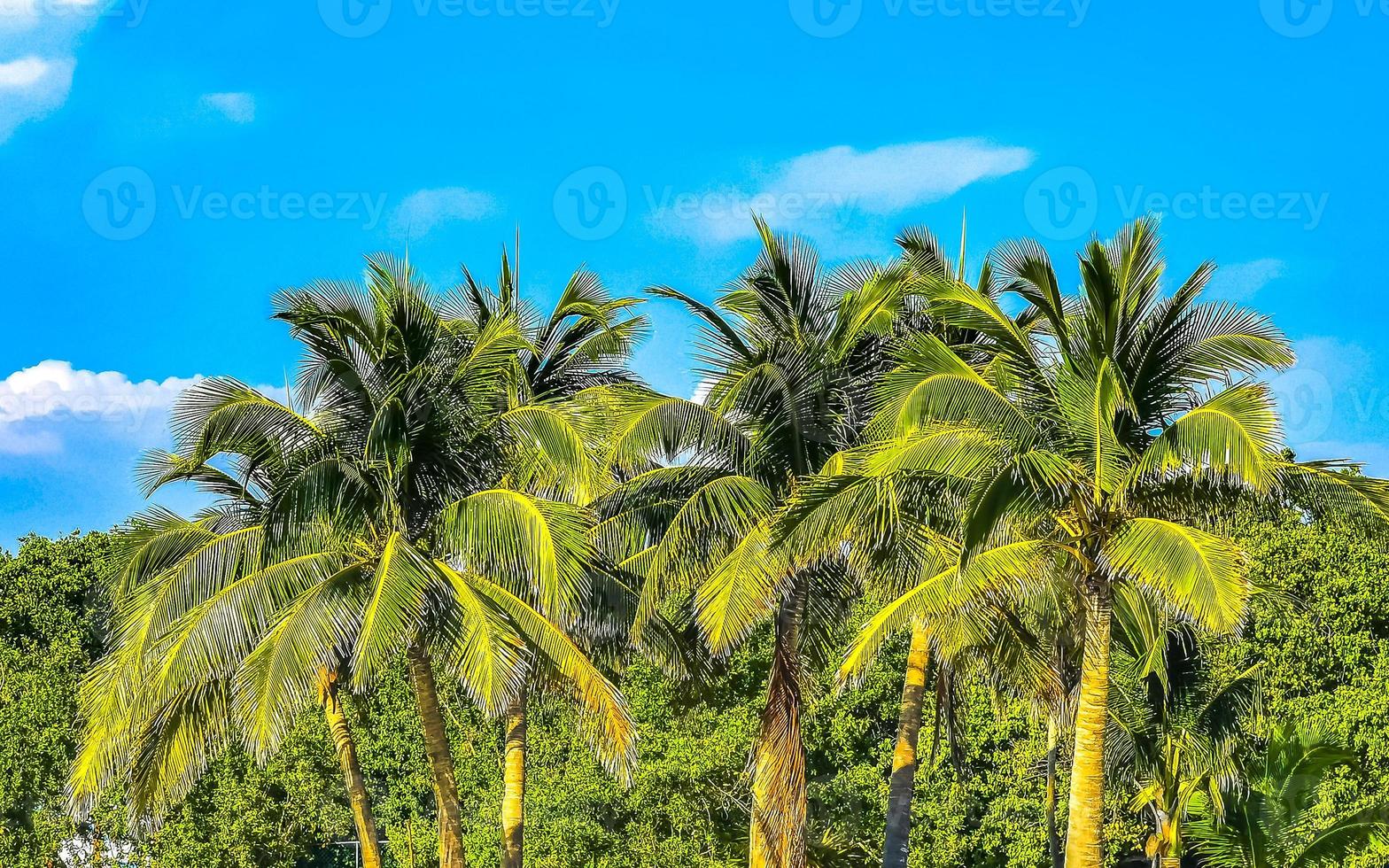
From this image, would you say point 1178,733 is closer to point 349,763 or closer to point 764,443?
point 764,443

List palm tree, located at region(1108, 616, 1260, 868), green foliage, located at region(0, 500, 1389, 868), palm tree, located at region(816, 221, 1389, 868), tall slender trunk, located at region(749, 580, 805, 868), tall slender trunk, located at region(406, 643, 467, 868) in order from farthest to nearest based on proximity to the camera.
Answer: green foliage, located at region(0, 500, 1389, 868), palm tree, located at region(1108, 616, 1260, 868), tall slender trunk, located at region(749, 580, 805, 868), tall slender trunk, located at region(406, 643, 467, 868), palm tree, located at region(816, 221, 1389, 868)

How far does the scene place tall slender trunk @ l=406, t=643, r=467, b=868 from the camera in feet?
53.6

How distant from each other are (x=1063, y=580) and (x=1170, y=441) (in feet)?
6.37

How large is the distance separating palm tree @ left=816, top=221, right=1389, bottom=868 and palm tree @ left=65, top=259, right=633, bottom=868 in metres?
4.12

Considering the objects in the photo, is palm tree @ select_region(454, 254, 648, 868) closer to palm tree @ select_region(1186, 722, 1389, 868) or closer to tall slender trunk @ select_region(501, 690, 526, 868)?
tall slender trunk @ select_region(501, 690, 526, 868)

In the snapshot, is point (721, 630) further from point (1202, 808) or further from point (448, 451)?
point (1202, 808)

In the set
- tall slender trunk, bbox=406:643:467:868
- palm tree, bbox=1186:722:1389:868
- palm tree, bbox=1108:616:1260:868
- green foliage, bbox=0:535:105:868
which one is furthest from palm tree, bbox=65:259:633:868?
green foliage, bbox=0:535:105:868

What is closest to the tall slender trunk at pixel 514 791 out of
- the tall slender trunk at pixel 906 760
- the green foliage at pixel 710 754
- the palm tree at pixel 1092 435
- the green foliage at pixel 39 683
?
the tall slender trunk at pixel 906 760

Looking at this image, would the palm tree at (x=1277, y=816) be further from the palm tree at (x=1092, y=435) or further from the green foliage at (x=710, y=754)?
the palm tree at (x=1092, y=435)

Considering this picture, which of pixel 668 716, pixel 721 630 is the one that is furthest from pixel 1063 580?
pixel 668 716

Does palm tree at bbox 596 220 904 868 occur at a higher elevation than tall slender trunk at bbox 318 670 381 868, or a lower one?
higher

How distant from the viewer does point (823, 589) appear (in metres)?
18.5

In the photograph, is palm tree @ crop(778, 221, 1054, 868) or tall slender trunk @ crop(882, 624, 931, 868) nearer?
palm tree @ crop(778, 221, 1054, 868)

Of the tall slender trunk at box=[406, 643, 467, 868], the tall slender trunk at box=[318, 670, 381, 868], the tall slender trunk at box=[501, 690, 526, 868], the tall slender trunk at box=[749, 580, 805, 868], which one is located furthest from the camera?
the tall slender trunk at box=[318, 670, 381, 868]
